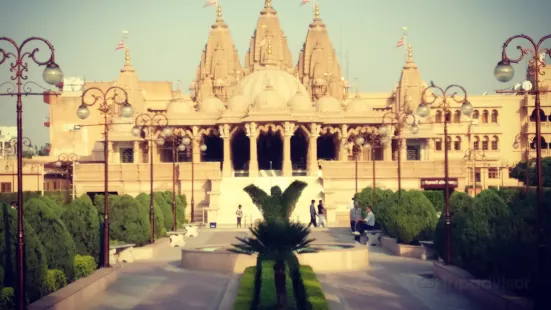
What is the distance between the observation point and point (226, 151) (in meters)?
64.0

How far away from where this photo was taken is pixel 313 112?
214 feet

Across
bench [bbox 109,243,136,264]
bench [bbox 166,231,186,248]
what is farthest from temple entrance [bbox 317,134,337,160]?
bench [bbox 109,243,136,264]

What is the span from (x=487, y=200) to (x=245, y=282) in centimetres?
490

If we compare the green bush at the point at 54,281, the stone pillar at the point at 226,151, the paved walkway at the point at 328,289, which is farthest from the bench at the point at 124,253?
the stone pillar at the point at 226,151

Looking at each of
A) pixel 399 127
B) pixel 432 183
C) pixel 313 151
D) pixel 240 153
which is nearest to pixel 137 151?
pixel 240 153

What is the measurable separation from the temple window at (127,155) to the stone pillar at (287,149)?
15.3 meters

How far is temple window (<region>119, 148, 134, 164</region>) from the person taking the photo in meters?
73.4

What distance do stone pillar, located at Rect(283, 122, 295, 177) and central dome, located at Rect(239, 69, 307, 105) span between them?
340 inches

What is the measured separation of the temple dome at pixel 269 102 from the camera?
63438 mm

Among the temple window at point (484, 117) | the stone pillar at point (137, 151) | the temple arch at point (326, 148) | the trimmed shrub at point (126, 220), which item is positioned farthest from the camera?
the temple window at point (484, 117)

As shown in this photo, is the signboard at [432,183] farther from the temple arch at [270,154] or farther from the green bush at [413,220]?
the green bush at [413,220]

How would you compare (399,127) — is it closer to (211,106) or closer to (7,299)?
(211,106)

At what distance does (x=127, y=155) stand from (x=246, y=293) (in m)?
59.0

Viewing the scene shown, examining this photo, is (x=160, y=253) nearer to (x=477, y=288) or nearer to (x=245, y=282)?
(x=245, y=282)
